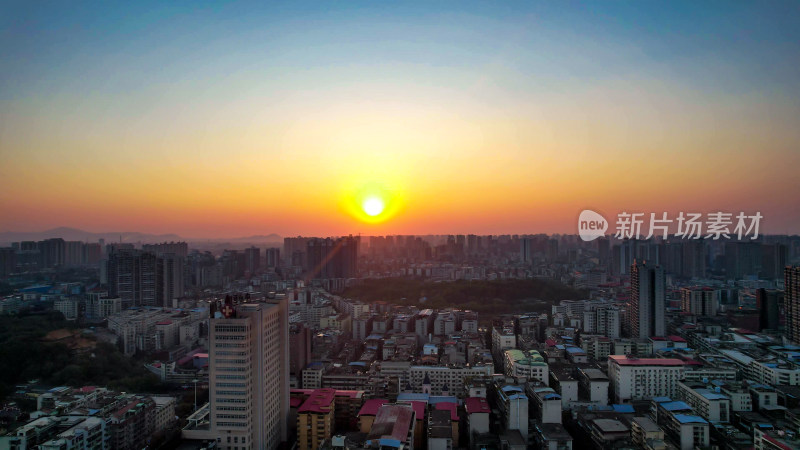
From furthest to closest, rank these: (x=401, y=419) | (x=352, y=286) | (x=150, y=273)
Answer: (x=352, y=286), (x=150, y=273), (x=401, y=419)

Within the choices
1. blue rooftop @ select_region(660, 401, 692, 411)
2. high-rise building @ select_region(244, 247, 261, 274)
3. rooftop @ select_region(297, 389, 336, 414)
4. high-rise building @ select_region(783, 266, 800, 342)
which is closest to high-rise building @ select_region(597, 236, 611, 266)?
high-rise building @ select_region(783, 266, 800, 342)

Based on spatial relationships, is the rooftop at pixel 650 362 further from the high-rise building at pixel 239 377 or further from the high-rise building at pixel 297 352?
the high-rise building at pixel 239 377

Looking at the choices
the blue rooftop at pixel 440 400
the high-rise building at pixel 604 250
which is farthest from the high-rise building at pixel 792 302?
the high-rise building at pixel 604 250

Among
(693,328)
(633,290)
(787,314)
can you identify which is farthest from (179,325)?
(787,314)

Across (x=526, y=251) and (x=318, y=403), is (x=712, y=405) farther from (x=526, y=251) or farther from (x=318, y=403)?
(x=526, y=251)

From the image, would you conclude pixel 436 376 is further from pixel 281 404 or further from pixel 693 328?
pixel 693 328

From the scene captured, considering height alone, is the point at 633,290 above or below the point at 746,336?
above
